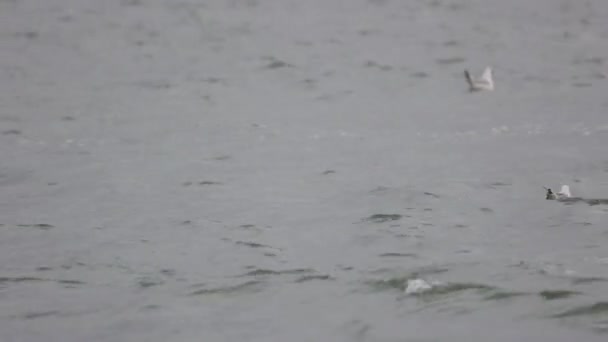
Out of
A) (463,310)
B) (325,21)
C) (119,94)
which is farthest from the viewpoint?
(325,21)

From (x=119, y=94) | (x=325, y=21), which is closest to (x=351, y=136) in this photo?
(x=119, y=94)

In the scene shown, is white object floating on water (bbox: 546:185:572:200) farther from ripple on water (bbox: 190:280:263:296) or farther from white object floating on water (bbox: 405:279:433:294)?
ripple on water (bbox: 190:280:263:296)

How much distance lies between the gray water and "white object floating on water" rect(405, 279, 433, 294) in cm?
7

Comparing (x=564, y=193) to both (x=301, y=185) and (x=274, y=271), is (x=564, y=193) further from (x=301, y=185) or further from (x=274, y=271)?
(x=274, y=271)

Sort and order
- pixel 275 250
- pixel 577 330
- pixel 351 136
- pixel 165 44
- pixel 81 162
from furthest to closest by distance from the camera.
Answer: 1. pixel 165 44
2. pixel 351 136
3. pixel 81 162
4. pixel 275 250
5. pixel 577 330

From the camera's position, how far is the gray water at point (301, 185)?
7270 mm

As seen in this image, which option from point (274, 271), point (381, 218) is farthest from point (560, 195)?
point (274, 271)

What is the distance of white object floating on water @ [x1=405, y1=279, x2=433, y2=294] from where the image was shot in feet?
24.7

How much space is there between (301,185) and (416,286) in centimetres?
357

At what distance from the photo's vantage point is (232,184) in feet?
36.2

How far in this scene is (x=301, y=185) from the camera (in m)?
11.0

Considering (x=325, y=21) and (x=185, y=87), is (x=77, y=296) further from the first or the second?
(x=325, y=21)

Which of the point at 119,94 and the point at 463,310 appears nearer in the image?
the point at 463,310

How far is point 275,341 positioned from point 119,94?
967 centimetres
